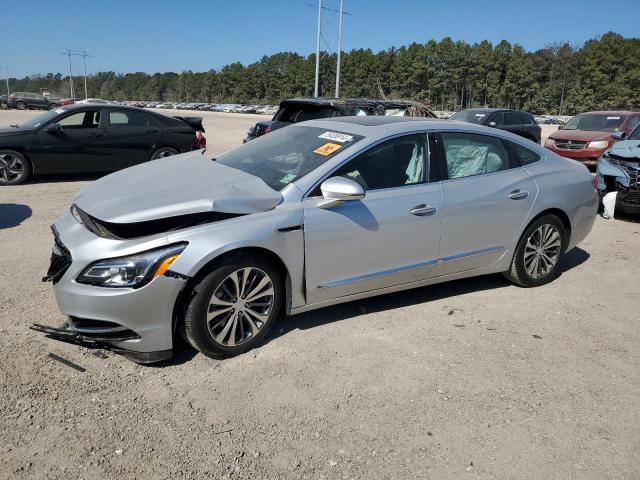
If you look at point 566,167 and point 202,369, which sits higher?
point 566,167

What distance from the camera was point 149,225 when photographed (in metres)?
3.28

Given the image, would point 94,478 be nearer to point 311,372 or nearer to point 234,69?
point 311,372

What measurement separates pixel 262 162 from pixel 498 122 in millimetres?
13071

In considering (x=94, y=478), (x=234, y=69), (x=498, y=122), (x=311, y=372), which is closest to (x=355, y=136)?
(x=311, y=372)

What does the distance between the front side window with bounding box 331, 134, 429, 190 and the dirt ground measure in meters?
1.10

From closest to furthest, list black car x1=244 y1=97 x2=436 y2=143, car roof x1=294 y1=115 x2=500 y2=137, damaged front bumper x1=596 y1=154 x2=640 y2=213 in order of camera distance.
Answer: car roof x1=294 y1=115 x2=500 y2=137 < damaged front bumper x1=596 y1=154 x2=640 y2=213 < black car x1=244 y1=97 x2=436 y2=143

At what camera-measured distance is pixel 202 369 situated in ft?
11.3

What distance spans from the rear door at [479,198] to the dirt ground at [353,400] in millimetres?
511

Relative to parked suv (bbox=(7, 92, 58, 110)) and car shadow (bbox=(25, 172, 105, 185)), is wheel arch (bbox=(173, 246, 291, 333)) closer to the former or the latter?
car shadow (bbox=(25, 172, 105, 185))

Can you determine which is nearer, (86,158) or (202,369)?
(202,369)

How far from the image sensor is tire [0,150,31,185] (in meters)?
9.14

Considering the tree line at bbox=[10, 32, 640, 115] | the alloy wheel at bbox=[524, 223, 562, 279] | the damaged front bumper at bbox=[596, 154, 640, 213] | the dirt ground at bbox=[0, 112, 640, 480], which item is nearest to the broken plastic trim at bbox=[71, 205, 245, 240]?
the dirt ground at bbox=[0, 112, 640, 480]

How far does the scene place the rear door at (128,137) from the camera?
9.95 meters

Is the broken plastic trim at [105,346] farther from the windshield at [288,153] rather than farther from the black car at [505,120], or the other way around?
the black car at [505,120]
